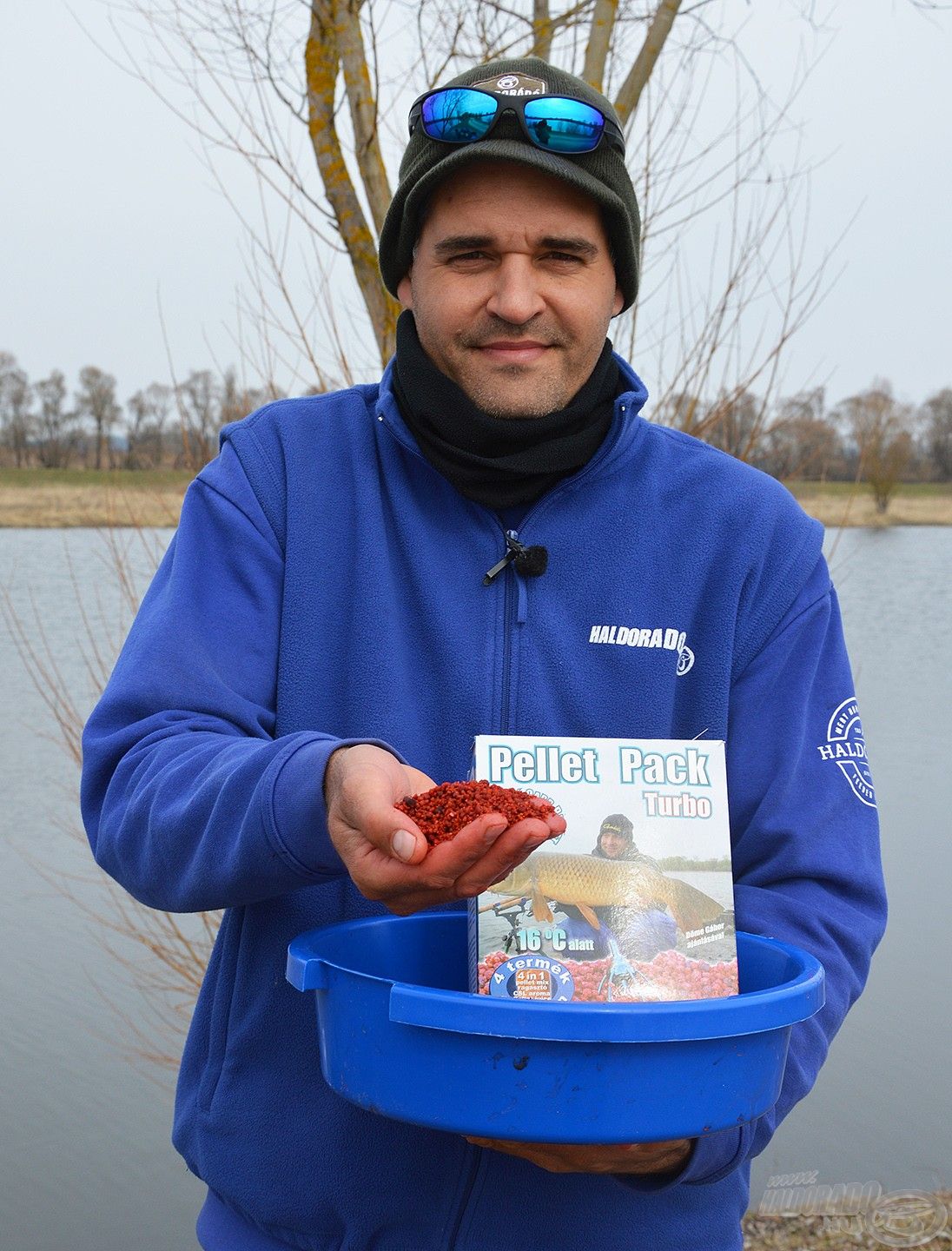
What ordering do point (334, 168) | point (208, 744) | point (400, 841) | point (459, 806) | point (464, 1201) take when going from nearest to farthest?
point (400, 841), point (459, 806), point (208, 744), point (464, 1201), point (334, 168)

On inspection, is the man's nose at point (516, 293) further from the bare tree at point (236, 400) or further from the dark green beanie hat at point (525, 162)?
the bare tree at point (236, 400)

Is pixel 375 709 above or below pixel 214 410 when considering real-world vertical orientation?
below

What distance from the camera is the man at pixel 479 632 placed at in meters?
1.60

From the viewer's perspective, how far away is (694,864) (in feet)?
4.98

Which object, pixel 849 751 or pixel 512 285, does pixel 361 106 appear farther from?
pixel 849 751

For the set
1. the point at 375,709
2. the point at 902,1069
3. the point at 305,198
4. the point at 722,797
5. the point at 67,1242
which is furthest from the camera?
the point at 902,1069

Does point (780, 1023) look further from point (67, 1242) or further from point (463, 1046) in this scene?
point (67, 1242)

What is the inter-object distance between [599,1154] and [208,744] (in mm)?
606

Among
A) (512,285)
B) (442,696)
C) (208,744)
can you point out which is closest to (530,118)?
(512,285)

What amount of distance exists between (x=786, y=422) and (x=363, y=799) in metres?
2.76

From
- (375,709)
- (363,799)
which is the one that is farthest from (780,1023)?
(375,709)

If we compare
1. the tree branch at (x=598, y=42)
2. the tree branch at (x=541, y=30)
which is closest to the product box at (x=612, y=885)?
the tree branch at (x=598, y=42)

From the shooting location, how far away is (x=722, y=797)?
155 centimetres

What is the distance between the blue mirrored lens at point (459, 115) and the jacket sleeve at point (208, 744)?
532 mm
